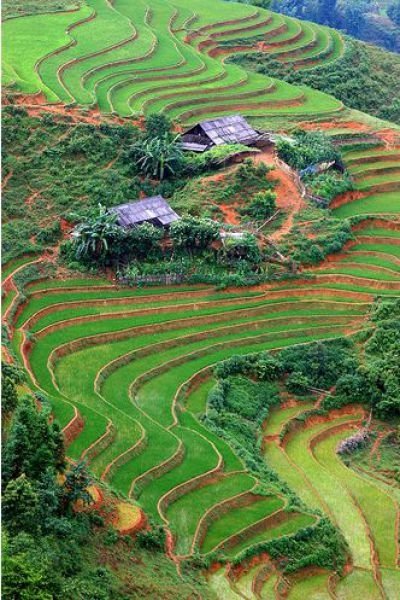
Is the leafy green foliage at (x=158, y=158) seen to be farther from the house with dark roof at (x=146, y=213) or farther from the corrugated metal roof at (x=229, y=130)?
the house with dark roof at (x=146, y=213)

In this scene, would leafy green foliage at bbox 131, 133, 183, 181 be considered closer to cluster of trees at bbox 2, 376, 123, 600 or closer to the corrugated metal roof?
the corrugated metal roof

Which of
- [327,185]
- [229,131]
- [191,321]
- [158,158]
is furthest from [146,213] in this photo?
[327,185]

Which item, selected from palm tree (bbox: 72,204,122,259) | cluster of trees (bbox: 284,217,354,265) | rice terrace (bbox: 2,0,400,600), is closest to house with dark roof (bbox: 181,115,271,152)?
rice terrace (bbox: 2,0,400,600)

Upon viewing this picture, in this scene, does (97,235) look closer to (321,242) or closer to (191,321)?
(191,321)

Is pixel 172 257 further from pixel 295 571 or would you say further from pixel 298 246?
pixel 295 571

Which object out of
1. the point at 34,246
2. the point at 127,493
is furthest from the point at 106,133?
the point at 127,493

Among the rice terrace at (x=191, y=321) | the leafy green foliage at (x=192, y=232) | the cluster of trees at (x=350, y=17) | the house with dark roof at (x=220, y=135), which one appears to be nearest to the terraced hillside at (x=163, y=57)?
the rice terrace at (x=191, y=321)
